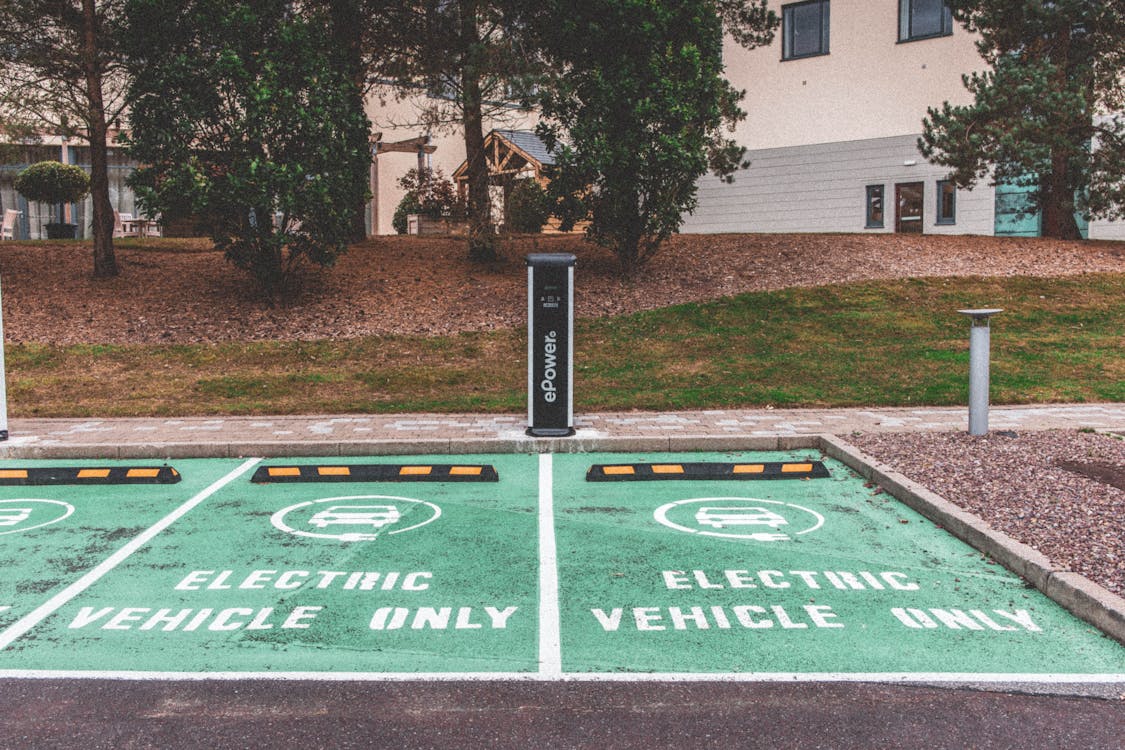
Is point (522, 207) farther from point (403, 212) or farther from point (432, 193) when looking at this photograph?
point (403, 212)

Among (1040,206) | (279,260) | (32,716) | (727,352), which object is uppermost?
(1040,206)

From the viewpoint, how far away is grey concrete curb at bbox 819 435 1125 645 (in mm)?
4906

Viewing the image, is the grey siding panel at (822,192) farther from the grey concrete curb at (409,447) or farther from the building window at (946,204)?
the grey concrete curb at (409,447)

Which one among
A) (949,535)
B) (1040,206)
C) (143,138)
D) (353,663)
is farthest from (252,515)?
(1040,206)

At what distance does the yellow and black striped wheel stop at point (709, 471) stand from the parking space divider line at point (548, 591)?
526 mm

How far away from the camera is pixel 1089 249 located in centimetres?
2062

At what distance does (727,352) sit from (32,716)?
11768mm

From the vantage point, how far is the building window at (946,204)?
2623 cm

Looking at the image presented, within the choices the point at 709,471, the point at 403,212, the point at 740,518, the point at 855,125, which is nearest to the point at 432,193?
the point at 403,212

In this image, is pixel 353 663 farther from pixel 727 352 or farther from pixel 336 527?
pixel 727 352

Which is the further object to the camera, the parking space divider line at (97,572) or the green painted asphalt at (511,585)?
the parking space divider line at (97,572)

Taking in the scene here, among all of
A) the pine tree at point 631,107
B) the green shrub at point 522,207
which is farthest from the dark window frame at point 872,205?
the green shrub at point 522,207

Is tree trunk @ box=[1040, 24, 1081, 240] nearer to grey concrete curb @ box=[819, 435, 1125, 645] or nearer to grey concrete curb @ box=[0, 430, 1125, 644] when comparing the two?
grey concrete curb @ box=[0, 430, 1125, 644]

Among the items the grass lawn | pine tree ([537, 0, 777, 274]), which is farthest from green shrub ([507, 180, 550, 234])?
the grass lawn
